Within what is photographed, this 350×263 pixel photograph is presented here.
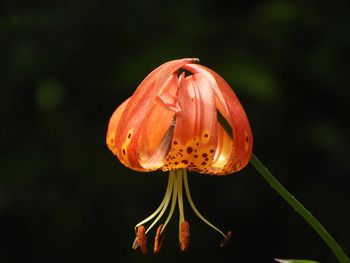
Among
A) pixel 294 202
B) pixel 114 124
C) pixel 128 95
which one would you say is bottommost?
pixel 128 95

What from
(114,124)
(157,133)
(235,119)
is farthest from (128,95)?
(235,119)

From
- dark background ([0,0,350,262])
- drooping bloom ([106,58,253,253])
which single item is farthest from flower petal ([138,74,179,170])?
dark background ([0,0,350,262])

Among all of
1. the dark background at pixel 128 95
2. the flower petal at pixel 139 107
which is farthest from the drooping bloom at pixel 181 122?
the dark background at pixel 128 95

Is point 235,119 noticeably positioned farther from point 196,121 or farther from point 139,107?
point 139,107

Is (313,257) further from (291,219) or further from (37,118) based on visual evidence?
(37,118)

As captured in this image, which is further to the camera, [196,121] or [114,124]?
[114,124]

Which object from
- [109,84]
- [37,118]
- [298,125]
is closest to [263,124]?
[298,125]

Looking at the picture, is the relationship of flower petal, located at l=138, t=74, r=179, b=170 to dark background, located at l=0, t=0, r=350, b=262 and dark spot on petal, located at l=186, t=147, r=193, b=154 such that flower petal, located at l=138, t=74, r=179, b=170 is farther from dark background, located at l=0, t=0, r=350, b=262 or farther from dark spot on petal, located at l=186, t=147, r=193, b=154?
dark background, located at l=0, t=0, r=350, b=262
